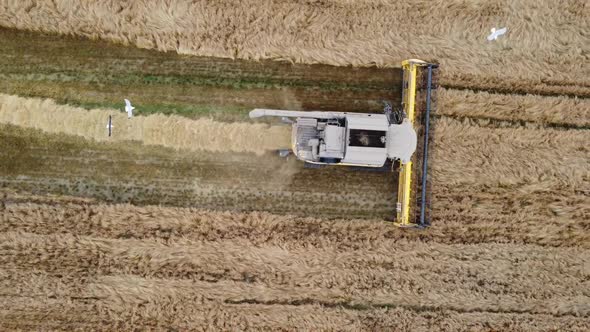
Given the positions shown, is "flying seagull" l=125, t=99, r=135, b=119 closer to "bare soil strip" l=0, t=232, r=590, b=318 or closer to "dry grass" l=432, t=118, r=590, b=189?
"bare soil strip" l=0, t=232, r=590, b=318

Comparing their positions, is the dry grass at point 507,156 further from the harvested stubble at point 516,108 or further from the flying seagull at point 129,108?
the flying seagull at point 129,108

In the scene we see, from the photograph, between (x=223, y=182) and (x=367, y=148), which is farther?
(x=223, y=182)

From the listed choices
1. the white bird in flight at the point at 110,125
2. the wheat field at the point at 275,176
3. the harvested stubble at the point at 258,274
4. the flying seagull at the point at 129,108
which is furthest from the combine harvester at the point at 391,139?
the white bird in flight at the point at 110,125

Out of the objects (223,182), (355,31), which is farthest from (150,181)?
(355,31)

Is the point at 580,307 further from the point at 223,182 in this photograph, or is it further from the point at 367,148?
the point at 223,182

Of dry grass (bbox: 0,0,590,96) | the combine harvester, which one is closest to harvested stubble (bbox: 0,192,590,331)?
the combine harvester

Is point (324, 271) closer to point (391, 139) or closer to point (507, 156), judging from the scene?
point (391, 139)
